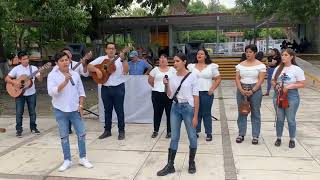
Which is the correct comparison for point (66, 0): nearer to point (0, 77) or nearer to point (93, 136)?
point (0, 77)

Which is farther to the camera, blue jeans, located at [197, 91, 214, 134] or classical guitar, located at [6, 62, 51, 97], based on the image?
classical guitar, located at [6, 62, 51, 97]

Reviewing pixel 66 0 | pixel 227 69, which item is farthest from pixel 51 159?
pixel 227 69

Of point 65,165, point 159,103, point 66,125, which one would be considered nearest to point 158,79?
point 159,103

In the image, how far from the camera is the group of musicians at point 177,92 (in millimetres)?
5605

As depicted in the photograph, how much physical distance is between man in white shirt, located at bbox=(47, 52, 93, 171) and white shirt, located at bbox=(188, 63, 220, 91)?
219 cm

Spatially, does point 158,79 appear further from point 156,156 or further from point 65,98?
point 65,98

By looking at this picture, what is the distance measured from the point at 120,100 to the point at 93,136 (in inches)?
35.3

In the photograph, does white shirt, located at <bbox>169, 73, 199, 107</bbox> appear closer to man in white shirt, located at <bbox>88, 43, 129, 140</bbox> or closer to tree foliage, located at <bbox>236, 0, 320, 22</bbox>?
man in white shirt, located at <bbox>88, 43, 129, 140</bbox>

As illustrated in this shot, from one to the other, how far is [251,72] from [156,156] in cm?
199

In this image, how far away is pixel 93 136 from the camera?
8125 mm

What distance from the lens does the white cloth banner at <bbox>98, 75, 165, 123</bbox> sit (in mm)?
9195

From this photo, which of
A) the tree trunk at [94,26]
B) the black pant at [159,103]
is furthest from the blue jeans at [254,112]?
the tree trunk at [94,26]

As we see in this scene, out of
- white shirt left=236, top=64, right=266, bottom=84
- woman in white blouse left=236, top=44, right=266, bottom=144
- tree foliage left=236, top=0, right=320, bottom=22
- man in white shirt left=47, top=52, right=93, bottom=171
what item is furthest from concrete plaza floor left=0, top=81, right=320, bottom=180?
tree foliage left=236, top=0, right=320, bottom=22

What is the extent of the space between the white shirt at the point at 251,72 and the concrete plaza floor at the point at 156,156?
42.0 inches
